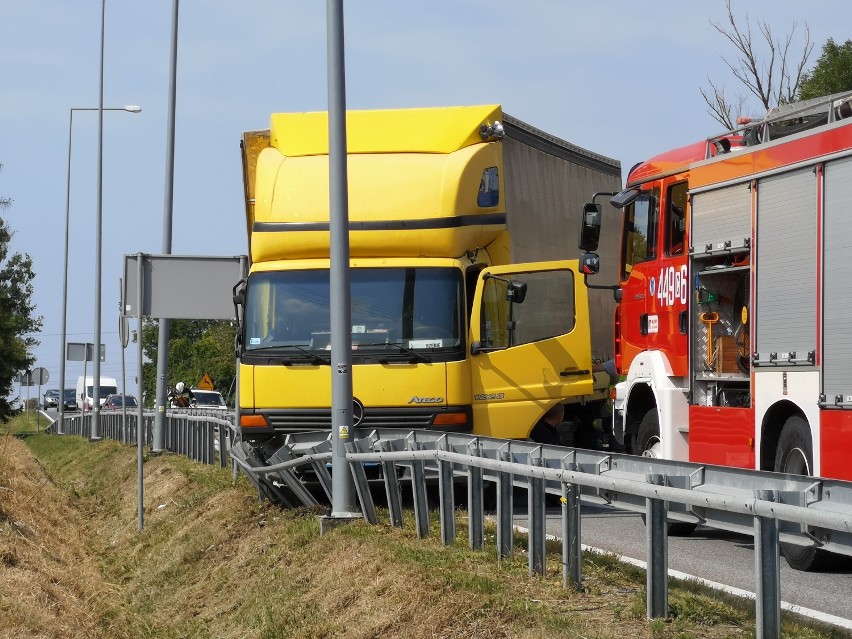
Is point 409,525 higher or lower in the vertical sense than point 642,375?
lower

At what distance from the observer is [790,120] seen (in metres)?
11.5

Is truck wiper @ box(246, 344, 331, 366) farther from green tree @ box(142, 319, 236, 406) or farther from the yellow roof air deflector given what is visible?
green tree @ box(142, 319, 236, 406)

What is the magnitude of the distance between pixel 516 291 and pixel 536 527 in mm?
6032

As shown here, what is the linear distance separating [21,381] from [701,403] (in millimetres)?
45401

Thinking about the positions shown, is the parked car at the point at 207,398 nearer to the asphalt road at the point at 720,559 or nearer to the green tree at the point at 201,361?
the green tree at the point at 201,361

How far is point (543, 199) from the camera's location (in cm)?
1717

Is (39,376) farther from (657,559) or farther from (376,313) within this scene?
(657,559)

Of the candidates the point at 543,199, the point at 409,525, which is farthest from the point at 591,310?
the point at 409,525

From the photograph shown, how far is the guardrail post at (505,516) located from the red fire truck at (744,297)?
2.21 metres

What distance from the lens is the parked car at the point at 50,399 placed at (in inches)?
4075

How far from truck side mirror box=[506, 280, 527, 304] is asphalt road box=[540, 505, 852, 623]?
7.01ft

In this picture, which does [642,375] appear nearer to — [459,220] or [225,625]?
[459,220]

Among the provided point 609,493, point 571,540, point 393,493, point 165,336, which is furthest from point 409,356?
point 165,336

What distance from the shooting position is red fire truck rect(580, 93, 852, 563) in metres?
9.95
